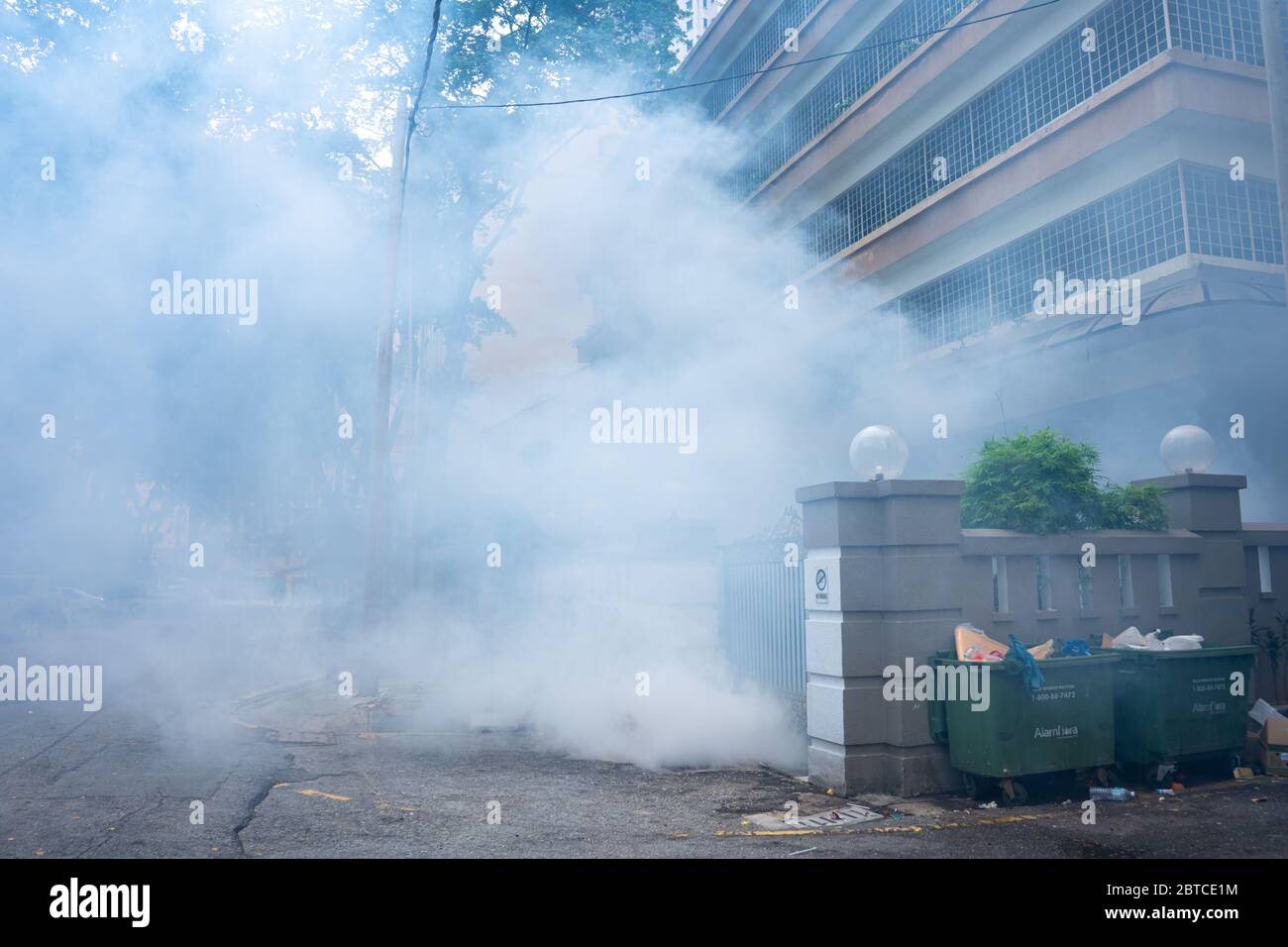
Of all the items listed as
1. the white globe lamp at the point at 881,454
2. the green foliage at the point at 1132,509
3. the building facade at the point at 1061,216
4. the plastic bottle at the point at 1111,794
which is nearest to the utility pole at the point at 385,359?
the white globe lamp at the point at 881,454

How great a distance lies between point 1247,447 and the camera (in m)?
9.68

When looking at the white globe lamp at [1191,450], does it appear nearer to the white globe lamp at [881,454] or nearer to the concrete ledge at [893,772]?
the white globe lamp at [881,454]

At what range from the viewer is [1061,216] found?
34.2ft

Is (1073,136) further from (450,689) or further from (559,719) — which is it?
(450,689)

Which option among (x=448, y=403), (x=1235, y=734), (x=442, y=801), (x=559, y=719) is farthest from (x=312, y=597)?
(x=1235, y=734)

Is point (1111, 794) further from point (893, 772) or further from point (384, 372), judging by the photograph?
point (384, 372)

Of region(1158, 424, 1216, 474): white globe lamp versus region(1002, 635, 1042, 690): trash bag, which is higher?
region(1158, 424, 1216, 474): white globe lamp

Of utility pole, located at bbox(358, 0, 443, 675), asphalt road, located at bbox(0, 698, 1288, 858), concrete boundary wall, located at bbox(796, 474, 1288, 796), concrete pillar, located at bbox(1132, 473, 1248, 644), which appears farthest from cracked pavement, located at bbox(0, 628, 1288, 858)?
utility pole, located at bbox(358, 0, 443, 675)

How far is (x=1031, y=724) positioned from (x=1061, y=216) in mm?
7210

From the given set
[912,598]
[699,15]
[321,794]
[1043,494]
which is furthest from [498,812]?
[699,15]

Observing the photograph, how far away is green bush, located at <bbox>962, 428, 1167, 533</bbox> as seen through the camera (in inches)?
231

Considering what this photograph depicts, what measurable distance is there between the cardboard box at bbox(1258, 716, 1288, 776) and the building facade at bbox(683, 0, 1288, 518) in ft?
10.9

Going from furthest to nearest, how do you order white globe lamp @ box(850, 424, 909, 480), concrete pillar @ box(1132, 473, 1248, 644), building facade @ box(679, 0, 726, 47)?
building facade @ box(679, 0, 726, 47)
concrete pillar @ box(1132, 473, 1248, 644)
white globe lamp @ box(850, 424, 909, 480)

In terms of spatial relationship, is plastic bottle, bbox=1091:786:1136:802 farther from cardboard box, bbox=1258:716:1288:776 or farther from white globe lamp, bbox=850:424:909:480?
white globe lamp, bbox=850:424:909:480
